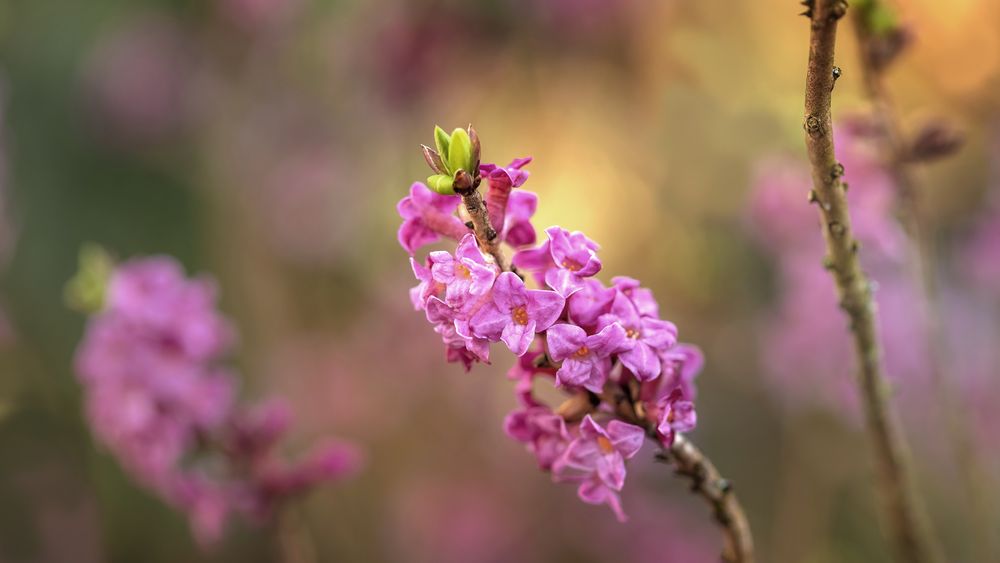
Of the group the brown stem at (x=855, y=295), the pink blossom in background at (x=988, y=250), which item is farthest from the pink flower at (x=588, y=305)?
the pink blossom in background at (x=988, y=250)

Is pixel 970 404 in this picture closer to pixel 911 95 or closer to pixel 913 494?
pixel 911 95

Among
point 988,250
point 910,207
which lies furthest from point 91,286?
point 988,250

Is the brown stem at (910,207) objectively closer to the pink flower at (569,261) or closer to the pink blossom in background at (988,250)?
the pink flower at (569,261)

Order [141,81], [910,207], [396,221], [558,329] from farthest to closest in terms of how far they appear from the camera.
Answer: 1. [141,81]
2. [396,221]
3. [910,207]
4. [558,329]

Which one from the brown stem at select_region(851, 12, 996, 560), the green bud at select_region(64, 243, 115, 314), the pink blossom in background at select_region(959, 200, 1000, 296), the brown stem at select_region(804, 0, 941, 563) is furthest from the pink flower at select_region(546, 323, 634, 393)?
the pink blossom in background at select_region(959, 200, 1000, 296)

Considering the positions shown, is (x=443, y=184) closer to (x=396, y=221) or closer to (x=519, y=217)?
(x=519, y=217)

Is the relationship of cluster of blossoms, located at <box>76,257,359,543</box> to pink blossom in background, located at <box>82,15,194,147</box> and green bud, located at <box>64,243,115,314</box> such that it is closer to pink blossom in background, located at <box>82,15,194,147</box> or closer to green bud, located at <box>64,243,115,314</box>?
green bud, located at <box>64,243,115,314</box>
